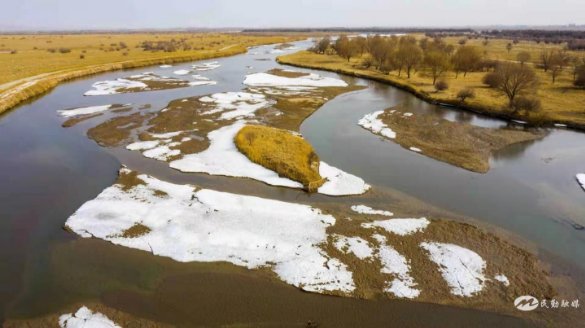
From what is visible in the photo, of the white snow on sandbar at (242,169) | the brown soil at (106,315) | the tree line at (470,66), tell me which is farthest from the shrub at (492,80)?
the brown soil at (106,315)

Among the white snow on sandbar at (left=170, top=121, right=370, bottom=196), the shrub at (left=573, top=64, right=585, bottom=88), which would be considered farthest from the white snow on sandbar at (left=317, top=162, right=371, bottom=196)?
the shrub at (left=573, top=64, right=585, bottom=88)

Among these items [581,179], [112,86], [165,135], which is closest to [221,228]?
[165,135]

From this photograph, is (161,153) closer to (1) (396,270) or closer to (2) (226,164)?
(2) (226,164)

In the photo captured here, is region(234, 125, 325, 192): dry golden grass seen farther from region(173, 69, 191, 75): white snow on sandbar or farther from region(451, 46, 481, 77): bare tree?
region(451, 46, 481, 77): bare tree

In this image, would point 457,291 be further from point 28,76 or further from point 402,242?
point 28,76

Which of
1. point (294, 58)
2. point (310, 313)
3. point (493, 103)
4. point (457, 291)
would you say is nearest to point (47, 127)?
point (310, 313)
